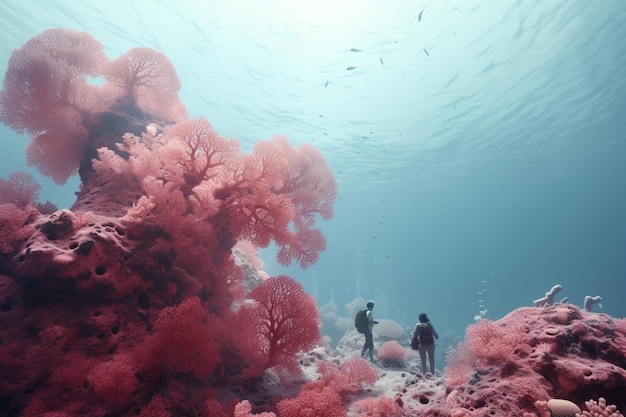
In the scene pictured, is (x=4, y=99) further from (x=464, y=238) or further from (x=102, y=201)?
(x=464, y=238)

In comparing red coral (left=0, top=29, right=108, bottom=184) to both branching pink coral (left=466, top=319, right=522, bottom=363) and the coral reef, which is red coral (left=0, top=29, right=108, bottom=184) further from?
branching pink coral (left=466, top=319, right=522, bottom=363)

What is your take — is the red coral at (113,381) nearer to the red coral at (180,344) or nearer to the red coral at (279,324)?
the red coral at (180,344)

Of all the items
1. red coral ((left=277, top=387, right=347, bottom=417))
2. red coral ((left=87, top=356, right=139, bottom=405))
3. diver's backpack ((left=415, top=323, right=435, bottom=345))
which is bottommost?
diver's backpack ((left=415, top=323, right=435, bottom=345))

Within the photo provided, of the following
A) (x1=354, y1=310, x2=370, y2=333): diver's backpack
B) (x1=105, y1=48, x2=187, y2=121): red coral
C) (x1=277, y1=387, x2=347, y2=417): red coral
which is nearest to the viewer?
(x1=277, y1=387, x2=347, y2=417): red coral

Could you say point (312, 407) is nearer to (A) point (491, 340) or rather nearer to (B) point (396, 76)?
(A) point (491, 340)

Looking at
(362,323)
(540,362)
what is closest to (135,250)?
(540,362)

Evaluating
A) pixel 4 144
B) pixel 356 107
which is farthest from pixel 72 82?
pixel 4 144

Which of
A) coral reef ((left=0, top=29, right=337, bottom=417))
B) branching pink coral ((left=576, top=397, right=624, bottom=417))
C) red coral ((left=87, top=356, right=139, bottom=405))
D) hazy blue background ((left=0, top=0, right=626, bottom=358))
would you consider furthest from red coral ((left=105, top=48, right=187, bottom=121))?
hazy blue background ((left=0, top=0, right=626, bottom=358))

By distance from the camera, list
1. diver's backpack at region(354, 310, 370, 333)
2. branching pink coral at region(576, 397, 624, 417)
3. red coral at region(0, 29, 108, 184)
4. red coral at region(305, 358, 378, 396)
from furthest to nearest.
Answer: diver's backpack at region(354, 310, 370, 333) < red coral at region(0, 29, 108, 184) < red coral at region(305, 358, 378, 396) < branching pink coral at region(576, 397, 624, 417)

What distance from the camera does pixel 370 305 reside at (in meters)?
9.66

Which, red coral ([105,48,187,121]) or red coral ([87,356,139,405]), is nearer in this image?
red coral ([87,356,139,405])

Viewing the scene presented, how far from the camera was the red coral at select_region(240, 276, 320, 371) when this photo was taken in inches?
178

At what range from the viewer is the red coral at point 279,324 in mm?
4527

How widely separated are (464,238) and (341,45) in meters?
154
